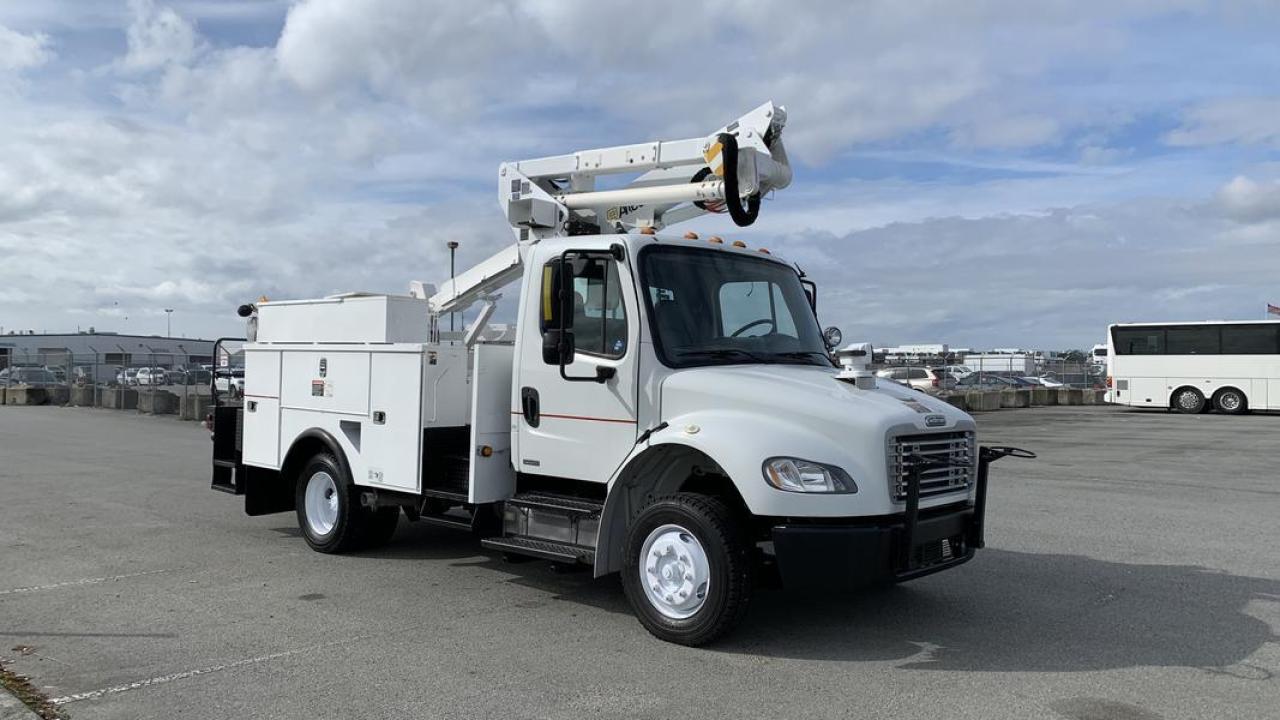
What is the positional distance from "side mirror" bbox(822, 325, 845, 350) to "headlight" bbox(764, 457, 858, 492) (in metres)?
2.18

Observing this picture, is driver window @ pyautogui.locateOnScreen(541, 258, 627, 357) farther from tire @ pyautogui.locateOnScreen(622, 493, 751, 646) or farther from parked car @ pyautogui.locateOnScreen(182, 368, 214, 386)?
parked car @ pyautogui.locateOnScreen(182, 368, 214, 386)

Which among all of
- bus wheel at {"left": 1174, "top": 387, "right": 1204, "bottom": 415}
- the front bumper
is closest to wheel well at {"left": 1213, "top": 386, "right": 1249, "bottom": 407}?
bus wheel at {"left": 1174, "top": 387, "right": 1204, "bottom": 415}

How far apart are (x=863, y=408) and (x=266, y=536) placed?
6269 millimetres

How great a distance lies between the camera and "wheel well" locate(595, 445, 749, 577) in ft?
20.0

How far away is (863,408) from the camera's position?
559 centimetres

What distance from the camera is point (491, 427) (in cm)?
710

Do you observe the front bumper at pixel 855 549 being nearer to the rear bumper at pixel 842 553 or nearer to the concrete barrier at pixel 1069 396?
the rear bumper at pixel 842 553

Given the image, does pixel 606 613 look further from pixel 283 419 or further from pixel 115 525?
pixel 115 525

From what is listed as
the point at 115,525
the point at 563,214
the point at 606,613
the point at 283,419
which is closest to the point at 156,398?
the point at 115,525

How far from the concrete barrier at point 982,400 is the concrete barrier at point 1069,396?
6.94m

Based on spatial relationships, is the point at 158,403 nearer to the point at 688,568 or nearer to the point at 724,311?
the point at 724,311

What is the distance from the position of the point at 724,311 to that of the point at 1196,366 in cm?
3314

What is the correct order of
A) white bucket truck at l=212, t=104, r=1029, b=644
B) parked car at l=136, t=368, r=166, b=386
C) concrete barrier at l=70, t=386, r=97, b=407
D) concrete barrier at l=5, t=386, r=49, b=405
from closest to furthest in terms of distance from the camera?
white bucket truck at l=212, t=104, r=1029, b=644, concrete barrier at l=70, t=386, r=97, b=407, parked car at l=136, t=368, r=166, b=386, concrete barrier at l=5, t=386, r=49, b=405

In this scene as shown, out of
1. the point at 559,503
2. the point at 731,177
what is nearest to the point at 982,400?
the point at 731,177
